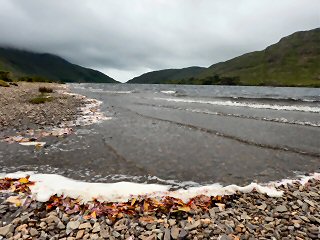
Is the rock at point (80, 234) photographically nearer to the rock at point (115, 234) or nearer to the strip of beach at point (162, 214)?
the strip of beach at point (162, 214)

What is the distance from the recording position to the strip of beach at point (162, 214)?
8766 millimetres

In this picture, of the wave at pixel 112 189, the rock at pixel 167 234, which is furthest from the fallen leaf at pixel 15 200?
the rock at pixel 167 234

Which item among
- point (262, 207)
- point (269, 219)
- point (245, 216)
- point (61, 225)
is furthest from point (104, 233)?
point (262, 207)

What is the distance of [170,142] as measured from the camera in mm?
22984

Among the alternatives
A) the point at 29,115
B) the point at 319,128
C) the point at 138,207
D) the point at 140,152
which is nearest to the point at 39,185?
the point at 138,207

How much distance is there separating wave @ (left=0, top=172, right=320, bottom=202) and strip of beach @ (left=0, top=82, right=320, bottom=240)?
3.5 inches

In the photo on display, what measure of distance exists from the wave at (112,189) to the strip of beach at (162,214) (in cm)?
9

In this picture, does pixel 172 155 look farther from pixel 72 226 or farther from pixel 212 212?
A: pixel 72 226

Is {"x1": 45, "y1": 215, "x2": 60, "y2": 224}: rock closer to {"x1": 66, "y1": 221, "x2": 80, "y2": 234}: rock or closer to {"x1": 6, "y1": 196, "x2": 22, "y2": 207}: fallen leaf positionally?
{"x1": 66, "y1": 221, "x2": 80, "y2": 234}: rock

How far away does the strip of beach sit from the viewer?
8.77 meters

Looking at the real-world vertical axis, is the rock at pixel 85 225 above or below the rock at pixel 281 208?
below

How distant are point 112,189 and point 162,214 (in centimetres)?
360

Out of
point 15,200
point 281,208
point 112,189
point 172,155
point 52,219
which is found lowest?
point 172,155

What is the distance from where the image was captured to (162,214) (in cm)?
1004
